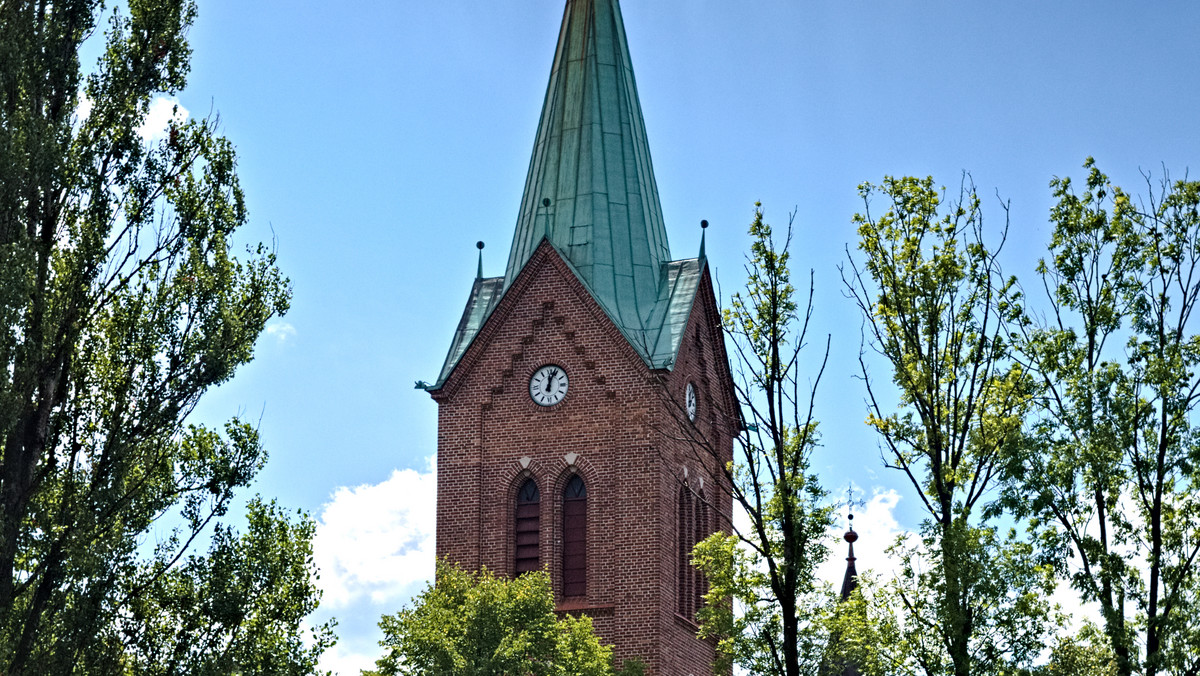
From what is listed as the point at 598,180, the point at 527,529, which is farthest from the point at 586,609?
the point at 598,180

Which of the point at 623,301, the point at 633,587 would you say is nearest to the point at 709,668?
the point at 633,587

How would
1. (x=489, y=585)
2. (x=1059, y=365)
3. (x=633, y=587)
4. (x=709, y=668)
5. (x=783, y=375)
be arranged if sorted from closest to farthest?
(x=783, y=375), (x=1059, y=365), (x=489, y=585), (x=633, y=587), (x=709, y=668)

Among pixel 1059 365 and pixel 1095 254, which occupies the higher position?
pixel 1095 254

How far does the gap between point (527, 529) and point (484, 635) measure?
901cm

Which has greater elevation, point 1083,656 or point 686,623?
point 686,623

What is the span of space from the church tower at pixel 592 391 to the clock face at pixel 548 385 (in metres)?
0.03

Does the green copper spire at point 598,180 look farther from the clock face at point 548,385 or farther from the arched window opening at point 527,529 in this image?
the arched window opening at point 527,529

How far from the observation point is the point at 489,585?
122 feet

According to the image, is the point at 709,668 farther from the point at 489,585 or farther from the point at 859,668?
the point at 859,668

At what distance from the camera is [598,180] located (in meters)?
47.6

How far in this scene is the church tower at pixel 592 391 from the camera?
43.8 metres

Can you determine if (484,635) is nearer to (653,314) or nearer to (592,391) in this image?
(592,391)

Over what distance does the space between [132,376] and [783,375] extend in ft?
27.5

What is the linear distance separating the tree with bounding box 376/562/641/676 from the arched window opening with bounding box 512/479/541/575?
6.12 metres
